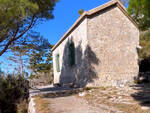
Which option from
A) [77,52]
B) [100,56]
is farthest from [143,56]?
[77,52]

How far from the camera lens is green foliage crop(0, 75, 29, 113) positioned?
619cm

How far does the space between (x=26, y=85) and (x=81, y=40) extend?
12.1ft

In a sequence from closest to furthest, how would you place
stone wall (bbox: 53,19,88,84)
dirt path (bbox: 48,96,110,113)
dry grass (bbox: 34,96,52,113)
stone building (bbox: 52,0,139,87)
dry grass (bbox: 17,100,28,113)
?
1. dirt path (bbox: 48,96,110,113)
2. dry grass (bbox: 34,96,52,113)
3. dry grass (bbox: 17,100,28,113)
4. stone building (bbox: 52,0,139,87)
5. stone wall (bbox: 53,19,88,84)

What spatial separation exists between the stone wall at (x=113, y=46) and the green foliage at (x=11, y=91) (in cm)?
355

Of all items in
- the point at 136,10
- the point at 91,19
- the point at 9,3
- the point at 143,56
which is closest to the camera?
the point at 136,10

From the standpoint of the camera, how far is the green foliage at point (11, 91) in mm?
6193

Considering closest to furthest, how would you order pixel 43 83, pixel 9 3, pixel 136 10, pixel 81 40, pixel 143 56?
pixel 136 10 < pixel 9 3 < pixel 81 40 < pixel 143 56 < pixel 43 83

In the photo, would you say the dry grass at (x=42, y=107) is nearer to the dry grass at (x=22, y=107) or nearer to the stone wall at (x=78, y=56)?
the dry grass at (x=22, y=107)

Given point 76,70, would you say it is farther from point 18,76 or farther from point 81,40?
point 18,76

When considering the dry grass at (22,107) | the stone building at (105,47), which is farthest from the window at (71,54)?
the dry grass at (22,107)

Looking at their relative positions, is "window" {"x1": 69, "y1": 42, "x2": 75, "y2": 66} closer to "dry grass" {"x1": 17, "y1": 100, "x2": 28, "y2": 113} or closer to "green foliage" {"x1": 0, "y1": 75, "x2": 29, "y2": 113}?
"green foliage" {"x1": 0, "y1": 75, "x2": 29, "y2": 113}

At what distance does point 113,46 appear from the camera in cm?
739

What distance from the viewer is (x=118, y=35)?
757 cm

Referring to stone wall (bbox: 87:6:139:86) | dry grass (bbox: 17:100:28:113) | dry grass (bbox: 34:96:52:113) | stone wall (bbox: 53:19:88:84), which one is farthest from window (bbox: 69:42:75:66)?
dry grass (bbox: 34:96:52:113)
